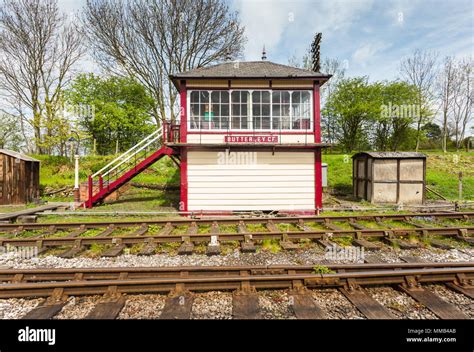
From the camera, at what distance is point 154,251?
589cm

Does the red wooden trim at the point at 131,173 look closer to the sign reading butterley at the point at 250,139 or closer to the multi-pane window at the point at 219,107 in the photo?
the multi-pane window at the point at 219,107

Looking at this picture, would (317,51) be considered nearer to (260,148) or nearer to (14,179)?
(260,148)

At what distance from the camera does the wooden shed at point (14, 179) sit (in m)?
12.7

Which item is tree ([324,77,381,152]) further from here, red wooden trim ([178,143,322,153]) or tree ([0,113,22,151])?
tree ([0,113,22,151])

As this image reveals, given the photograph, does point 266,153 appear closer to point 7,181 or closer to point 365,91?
point 7,181

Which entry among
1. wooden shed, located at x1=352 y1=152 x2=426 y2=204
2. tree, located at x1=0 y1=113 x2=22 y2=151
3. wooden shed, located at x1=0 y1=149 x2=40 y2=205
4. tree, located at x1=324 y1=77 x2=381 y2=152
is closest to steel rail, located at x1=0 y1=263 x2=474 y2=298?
wooden shed, located at x1=352 y1=152 x2=426 y2=204

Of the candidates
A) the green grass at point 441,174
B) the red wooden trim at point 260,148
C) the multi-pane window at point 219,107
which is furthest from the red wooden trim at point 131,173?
the green grass at point 441,174

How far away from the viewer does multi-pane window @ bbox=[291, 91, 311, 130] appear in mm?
11438

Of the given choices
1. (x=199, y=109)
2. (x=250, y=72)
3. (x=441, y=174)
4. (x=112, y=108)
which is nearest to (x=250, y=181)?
(x=199, y=109)

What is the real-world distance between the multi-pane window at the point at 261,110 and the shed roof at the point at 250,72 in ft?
3.01

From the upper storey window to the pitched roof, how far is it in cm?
73

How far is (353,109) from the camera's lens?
29.0 m

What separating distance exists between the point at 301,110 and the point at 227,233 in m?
7.75
